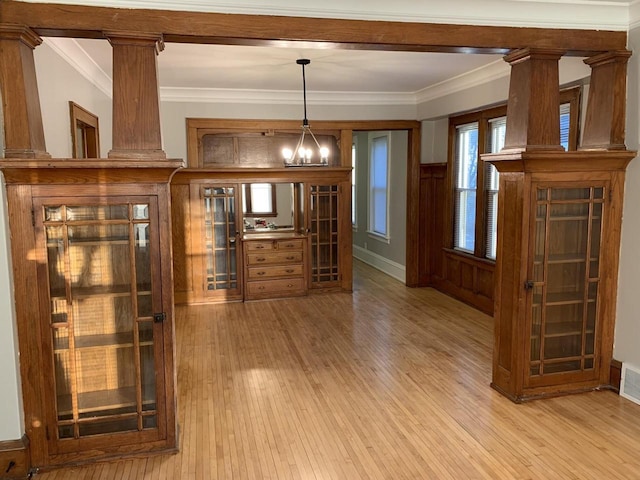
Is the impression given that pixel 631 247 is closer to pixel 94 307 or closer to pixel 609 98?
pixel 609 98

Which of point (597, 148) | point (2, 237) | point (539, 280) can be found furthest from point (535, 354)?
point (2, 237)

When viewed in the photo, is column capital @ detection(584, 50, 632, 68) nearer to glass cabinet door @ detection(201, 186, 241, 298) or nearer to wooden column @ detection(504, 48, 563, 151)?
wooden column @ detection(504, 48, 563, 151)

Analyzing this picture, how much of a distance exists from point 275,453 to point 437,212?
494cm

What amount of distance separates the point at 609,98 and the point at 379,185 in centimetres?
525

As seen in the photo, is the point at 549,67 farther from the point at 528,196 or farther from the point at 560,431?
the point at 560,431

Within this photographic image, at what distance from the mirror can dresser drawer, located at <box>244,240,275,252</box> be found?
3.41 feet

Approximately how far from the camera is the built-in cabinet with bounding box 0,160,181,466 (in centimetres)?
279

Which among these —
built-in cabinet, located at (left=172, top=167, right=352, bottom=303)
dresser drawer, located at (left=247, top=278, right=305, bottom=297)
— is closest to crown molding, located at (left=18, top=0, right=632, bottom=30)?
built-in cabinet, located at (left=172, top=167, right=352, bottom=303)

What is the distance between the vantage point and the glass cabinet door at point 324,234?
6.99 meters

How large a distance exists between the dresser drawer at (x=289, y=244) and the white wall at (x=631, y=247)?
4012mm

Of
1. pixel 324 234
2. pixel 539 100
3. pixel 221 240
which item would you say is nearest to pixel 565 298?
pixel 539 100

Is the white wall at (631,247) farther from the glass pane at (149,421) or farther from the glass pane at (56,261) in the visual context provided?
the glass pane at (56,261)

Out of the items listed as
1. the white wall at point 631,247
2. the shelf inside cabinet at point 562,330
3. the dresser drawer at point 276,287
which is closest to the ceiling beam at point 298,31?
the white wall at point 631,247

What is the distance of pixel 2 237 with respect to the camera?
9.04 feet
